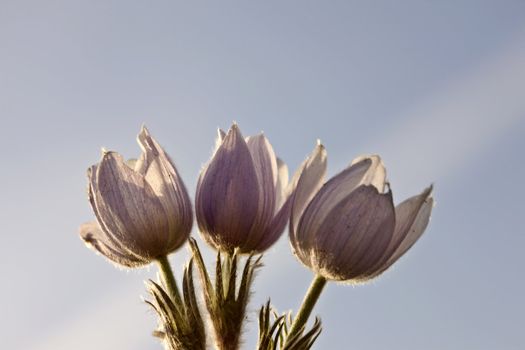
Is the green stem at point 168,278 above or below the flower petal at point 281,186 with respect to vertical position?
below

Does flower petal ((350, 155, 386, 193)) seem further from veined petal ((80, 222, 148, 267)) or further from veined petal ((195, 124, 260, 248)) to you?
veined petal ((80, 222, 148, 267))

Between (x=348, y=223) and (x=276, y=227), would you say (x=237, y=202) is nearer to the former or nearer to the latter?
(x=276, y=227)


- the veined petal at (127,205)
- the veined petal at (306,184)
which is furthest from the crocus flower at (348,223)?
the veined petal at (127,205)

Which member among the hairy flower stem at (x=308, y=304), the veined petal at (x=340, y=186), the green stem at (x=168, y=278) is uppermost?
the veined petal at (x=340, y=186)

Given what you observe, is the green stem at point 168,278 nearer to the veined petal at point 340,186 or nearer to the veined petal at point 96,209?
the veined petal at point 96,209

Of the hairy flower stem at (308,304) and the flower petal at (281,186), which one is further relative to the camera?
the flower petal at (281,186)

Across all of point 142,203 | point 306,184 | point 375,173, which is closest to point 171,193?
point 142,203
